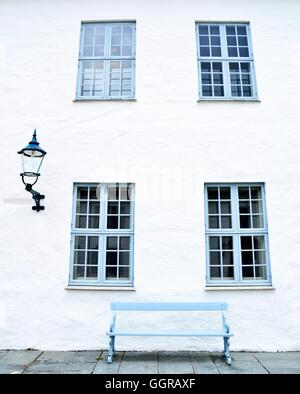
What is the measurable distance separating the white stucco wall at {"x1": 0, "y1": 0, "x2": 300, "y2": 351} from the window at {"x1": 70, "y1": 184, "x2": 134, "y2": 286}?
22cm

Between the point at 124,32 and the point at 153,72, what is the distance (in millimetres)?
1266

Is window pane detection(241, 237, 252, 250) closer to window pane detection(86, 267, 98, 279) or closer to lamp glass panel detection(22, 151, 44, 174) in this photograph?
window pane detection(86, 267, 98, 279)

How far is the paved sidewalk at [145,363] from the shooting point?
16.1 ft

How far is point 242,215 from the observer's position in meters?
6.45

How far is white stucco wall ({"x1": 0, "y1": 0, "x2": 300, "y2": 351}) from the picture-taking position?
601 cm

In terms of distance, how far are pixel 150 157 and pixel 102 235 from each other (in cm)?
180

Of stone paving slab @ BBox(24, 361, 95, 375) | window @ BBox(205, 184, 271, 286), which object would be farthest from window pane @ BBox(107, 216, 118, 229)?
stone paving slab @ BBox(24, 361, 95, 375)

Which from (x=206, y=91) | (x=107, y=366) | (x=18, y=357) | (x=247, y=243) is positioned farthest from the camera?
(x=206, y=91)

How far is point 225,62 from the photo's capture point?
7.16 m

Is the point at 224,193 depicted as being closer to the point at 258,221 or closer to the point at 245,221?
the point at 245,221

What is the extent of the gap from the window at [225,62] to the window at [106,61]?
1.54 m

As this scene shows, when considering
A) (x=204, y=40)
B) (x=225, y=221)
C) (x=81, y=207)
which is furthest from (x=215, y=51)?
(x=81, y=207)

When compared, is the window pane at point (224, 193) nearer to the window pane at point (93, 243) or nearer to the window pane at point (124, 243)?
the window pane at point (124, 243)

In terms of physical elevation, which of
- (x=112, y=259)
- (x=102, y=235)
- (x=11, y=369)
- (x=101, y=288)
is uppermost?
(x=102, y=235)
